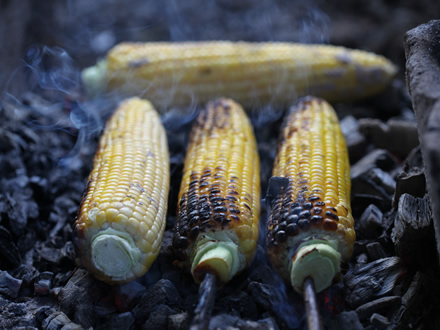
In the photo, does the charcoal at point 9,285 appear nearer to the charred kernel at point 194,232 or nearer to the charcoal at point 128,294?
the charcoal at point 128,294

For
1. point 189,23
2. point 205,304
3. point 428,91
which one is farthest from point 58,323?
point 189,23

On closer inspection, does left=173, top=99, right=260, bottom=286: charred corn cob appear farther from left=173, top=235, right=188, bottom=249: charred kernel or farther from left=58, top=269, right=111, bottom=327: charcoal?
left=58, top=269, right=111, bottom=327: charcoal

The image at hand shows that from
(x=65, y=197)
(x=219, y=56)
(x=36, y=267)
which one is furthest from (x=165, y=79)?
(x=36, y=267)

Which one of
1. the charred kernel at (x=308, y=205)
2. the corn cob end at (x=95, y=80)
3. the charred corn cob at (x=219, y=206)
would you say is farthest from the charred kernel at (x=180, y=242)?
the corn cob end at (x=95, y=80)

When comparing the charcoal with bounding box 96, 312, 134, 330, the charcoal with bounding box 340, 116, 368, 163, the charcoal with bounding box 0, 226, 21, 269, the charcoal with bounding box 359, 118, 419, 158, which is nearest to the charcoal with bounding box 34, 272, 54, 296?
the charcoal with bounding box 0, 226, 21, 269

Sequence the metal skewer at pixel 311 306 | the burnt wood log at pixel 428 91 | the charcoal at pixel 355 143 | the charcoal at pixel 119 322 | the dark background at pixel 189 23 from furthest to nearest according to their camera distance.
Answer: the dark background at pixel 189 23, the charcoal at pixel 355 143, the charcoal at pixel 119 322, the metal skewer at pixel 311 306, the burnt wood log at pixel 428 91

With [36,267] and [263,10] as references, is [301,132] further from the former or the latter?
[263,10]
